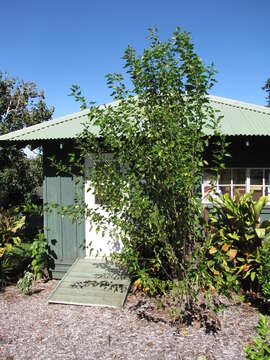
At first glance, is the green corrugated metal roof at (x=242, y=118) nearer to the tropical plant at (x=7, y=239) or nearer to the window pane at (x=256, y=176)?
the window pane at (x=256, y=176)

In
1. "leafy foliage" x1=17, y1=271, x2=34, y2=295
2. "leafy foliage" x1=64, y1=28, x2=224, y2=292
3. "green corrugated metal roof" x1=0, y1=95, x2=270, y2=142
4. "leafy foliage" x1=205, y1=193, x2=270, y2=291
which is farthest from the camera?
"green corrugated metal roof" x1=0, y1=95, x2=270, y2=142

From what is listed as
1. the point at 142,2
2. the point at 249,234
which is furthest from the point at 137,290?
the point at 142,2

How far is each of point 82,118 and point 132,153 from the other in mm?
3430

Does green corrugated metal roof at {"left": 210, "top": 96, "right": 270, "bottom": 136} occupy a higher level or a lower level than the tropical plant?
higher

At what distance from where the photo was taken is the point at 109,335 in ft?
11.6

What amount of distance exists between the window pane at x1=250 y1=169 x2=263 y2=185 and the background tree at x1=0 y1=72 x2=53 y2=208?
30.4 ft

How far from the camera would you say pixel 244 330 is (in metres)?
3.58

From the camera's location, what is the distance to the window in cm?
563

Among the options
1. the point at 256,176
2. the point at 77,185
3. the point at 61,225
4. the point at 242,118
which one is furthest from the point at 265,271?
the point at 61,225

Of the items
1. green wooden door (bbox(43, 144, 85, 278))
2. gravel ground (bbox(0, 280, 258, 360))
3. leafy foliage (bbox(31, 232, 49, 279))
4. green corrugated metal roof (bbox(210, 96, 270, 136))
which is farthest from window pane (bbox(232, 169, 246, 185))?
leafy foliage (bbox(31, 232, 49, 279))

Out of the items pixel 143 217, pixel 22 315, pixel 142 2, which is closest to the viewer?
pixel 143 217

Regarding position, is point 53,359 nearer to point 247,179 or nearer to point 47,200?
point 47,200

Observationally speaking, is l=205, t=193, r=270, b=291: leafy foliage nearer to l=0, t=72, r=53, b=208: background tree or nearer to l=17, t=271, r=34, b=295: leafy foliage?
l=17, t=271, r=34, b=295: leafy foliage

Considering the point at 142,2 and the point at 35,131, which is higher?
the point at 142,2
